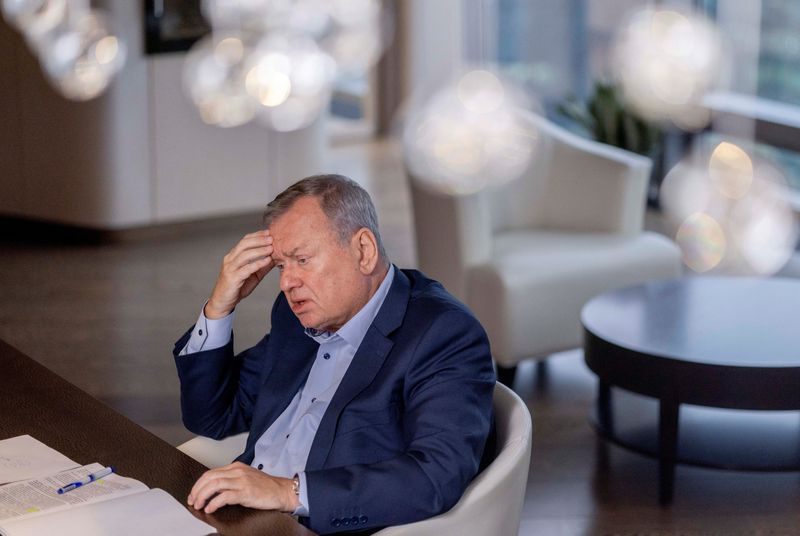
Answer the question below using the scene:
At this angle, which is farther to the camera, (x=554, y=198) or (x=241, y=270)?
(x=554, y=198)

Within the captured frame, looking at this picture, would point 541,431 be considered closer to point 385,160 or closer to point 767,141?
point 767,141

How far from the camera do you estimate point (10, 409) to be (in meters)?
2.41

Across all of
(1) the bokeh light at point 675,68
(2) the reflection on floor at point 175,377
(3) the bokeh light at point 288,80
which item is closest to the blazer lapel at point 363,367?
(2) the reflection on floor at point 175,377

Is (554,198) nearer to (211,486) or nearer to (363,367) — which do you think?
(363,367)

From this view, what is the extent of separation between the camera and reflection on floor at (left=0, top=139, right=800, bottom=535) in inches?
146

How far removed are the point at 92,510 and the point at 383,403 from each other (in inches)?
21.1

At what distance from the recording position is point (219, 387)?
252cm

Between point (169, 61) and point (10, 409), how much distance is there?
4.82 m

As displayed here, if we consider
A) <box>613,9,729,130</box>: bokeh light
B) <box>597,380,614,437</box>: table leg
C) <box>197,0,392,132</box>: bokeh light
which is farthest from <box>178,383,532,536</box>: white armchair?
<box>613,9,729,130</box>: bokeh light

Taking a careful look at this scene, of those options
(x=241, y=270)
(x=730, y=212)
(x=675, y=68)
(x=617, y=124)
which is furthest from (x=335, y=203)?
(x=675, y=68)

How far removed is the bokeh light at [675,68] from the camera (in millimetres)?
7500

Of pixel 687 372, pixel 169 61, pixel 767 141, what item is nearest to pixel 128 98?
pixel 169 61

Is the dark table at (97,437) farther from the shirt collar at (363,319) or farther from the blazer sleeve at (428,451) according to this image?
the shirt collar at (363,319)

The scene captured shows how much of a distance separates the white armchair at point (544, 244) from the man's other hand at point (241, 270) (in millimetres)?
2317
